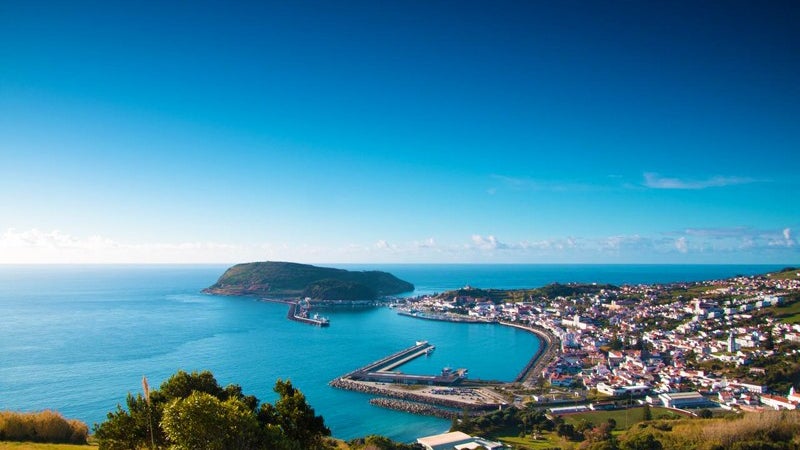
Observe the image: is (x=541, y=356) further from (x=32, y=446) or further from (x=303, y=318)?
(x=32, y=446)

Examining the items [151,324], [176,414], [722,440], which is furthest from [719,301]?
→ [151,324]

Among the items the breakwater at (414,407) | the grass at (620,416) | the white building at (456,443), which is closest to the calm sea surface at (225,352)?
the breakwater at (414,407)

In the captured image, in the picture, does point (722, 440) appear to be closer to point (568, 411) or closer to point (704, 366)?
point (568, 411)

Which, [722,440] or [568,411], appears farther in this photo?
[568,411]

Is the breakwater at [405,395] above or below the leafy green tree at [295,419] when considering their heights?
below

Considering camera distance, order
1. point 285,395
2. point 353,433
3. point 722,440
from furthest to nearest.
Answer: point 353,433
point 722,440
point 285,395

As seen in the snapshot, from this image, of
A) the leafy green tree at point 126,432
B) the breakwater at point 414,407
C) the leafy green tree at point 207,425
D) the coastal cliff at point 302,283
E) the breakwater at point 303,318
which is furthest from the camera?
the coastal cliff at point 302,283

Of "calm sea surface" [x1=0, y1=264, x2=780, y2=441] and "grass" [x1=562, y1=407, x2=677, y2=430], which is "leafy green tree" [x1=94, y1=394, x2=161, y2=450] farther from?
"grass" [x1=562, y1=407, x2=677, y2=430]

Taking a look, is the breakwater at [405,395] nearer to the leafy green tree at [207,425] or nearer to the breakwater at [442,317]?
the leafy green tree at [207,425]

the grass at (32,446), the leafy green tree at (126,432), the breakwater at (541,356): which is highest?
the leafy green tree at (126,432)
